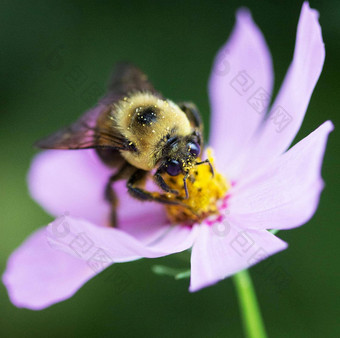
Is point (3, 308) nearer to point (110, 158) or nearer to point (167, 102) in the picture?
point (110, 158)

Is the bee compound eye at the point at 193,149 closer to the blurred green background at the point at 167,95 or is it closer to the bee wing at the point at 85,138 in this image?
the bee wing at the point at 85,138

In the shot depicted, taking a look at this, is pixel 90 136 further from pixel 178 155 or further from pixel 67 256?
pixel 67 256

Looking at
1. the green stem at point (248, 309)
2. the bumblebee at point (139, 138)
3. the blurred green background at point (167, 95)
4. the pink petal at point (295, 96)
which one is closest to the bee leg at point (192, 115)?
the bumblebee at point (139, 138)

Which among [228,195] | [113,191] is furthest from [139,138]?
[228,195]

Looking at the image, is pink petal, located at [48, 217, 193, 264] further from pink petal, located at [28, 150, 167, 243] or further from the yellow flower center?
pink petal, located at [28, 150, 167, 243]

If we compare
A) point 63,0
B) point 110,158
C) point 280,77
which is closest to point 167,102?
point 110,158

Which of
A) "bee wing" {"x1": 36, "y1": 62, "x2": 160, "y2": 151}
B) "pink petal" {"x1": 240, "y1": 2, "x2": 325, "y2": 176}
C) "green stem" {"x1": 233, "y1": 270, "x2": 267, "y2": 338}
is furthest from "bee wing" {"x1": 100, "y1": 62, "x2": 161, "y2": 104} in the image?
"green stem" {"x1": 233, "y1": 270, "x2": 267, "y2": 338}
